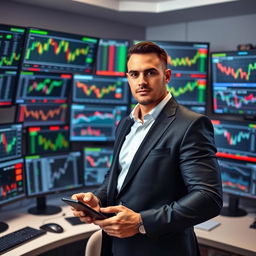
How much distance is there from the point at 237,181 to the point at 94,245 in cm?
117

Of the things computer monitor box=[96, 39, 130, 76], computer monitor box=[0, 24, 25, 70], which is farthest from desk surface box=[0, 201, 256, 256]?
computer monitor box=[96, 39, 130, 76]

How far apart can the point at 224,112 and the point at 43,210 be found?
1.41 meters

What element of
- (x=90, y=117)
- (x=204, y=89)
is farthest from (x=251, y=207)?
(x=90, y=117)

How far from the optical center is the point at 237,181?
8.19ft

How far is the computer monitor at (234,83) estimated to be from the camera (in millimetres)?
2551

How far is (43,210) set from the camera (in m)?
2.51

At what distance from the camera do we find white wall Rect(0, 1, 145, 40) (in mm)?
2600

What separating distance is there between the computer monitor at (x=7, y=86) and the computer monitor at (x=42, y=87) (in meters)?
0.09

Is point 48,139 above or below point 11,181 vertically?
above

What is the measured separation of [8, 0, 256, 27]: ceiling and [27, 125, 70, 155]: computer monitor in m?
0.86

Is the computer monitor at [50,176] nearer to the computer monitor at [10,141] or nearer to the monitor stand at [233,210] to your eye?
the computer monitor at [10,141]

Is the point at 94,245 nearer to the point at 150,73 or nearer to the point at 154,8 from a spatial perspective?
the point at 150,73

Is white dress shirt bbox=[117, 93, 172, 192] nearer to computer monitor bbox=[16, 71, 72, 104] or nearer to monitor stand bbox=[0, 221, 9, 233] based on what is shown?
monitor stand bbox=[0, 221, 9, 233]

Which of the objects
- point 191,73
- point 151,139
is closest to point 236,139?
point 191,73
